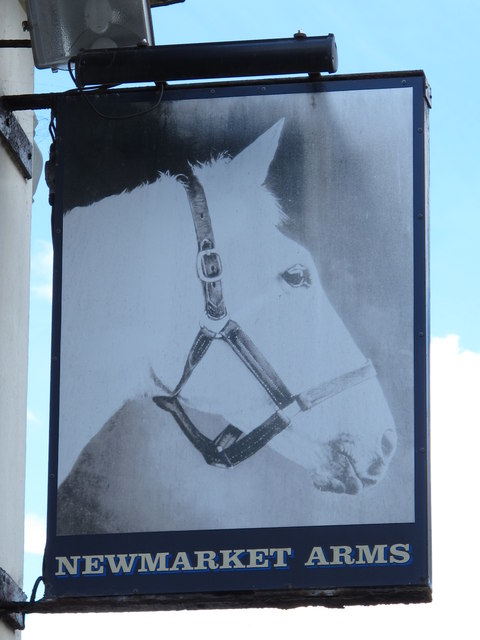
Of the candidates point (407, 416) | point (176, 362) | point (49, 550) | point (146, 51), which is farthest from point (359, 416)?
point (146, 51)

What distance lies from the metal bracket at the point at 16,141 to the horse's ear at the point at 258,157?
1133 millimetres

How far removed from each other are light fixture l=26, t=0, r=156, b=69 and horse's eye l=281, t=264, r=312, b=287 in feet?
4.64

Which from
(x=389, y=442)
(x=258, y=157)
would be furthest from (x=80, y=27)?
(x=389, y=442)

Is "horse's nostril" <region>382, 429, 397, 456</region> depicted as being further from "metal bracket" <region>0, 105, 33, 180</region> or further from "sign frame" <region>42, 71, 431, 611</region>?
"metal bracket" <region>0, 105, 33, 180</region>

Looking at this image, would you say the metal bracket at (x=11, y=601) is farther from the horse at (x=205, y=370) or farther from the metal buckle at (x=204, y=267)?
the metal buckle at (x=204, y=267)

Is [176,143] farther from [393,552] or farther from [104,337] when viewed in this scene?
[393,552]

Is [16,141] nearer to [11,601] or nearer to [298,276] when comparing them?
[298,276]

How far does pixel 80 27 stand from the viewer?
772cm

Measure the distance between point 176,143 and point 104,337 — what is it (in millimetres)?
960

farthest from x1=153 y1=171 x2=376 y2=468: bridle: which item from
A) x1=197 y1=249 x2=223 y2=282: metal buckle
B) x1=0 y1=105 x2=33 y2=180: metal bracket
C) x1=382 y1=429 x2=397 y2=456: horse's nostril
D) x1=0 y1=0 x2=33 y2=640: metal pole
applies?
x1=0 y1=105 x2=33 y2=180: metal bracket

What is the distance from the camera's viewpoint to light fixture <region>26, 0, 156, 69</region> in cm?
766

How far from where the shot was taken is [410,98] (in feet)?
23.9

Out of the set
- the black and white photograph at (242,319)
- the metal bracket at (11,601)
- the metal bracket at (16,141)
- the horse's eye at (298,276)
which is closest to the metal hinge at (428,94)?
the black and white photograph at (242,319)

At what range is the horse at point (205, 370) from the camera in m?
6.68
